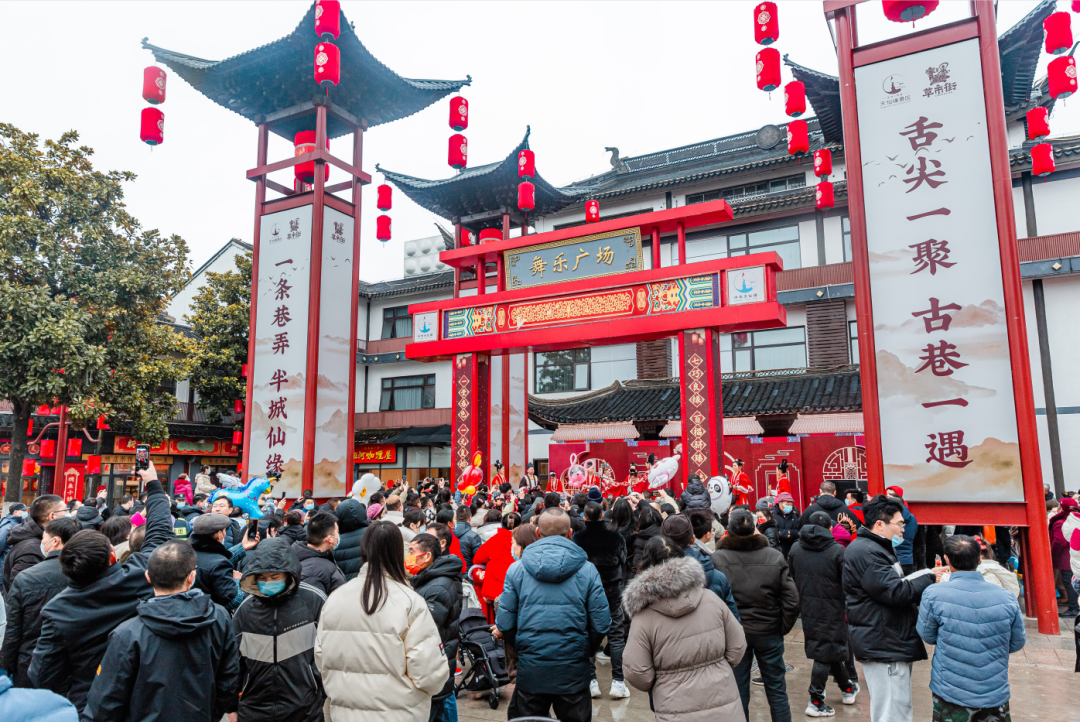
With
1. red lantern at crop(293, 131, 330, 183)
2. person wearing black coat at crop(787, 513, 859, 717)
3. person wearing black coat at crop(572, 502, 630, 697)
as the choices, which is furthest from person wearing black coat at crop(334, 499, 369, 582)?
red lantern at crop(293, 131, 330, 183)

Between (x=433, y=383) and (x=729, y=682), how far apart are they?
21.9 metres

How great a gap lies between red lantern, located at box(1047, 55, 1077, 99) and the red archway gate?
4.53m

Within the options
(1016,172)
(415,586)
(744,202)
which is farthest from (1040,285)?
(415,586)

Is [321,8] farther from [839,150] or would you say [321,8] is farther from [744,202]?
[839,150]

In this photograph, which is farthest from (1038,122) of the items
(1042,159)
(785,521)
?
(785,521)

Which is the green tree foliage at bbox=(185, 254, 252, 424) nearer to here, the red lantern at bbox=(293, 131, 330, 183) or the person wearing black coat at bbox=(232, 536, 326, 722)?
the red lantern at bbox=(293, 131, 330, 183)

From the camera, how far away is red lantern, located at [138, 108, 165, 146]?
42.4 ft

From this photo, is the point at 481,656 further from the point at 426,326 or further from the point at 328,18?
the point at 328,18

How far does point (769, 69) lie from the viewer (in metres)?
10.8

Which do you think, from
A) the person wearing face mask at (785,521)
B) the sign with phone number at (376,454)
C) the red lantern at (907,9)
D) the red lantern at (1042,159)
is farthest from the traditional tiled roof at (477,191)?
the person wearing face mask at (785,521)

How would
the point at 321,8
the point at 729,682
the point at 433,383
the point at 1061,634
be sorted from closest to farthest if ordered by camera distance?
the point at 729,682
the point at 1061,634
the point at 321,8
the point at 433,383

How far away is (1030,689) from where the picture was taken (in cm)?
582

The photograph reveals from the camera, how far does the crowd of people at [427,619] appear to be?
112 inches

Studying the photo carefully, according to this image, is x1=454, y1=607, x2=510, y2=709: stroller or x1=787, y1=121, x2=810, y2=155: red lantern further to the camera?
x1=787, y1=121, x2=810, y2=155: red lantern
